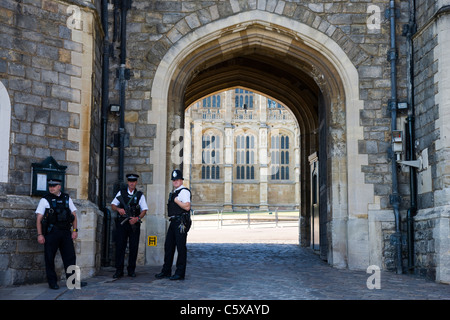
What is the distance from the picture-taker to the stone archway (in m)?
10.1

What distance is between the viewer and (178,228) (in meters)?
8.20

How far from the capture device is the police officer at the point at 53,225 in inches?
285

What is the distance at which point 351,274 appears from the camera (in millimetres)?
9188

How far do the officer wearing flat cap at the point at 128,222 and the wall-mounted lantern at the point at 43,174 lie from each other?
35.9 inches

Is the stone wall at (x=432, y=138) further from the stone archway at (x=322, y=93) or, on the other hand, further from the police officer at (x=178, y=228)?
the police officer at (x=178, y=228)

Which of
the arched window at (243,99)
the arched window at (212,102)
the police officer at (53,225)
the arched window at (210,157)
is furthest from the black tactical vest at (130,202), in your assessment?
the arched window at (243,99)

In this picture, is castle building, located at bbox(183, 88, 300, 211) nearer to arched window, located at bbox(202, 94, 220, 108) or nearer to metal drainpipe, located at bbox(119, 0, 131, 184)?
arched window, located at bbox(202, 94, 220, 108)

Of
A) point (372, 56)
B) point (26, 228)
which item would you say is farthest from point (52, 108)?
point (372, 56)

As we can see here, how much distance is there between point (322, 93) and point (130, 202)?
4561 millimetres

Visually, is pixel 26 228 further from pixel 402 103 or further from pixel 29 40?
pixel 402 103

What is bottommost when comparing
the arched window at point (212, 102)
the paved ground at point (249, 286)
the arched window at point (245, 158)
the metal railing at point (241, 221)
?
the paved ground at point (249, 286)

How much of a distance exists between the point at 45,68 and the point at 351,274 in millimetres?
5343

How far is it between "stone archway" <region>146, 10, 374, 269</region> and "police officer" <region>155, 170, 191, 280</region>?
171cm


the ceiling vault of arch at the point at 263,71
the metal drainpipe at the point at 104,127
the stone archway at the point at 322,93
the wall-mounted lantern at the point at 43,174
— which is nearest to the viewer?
the wall-mounted lantern at the point at 43,174
